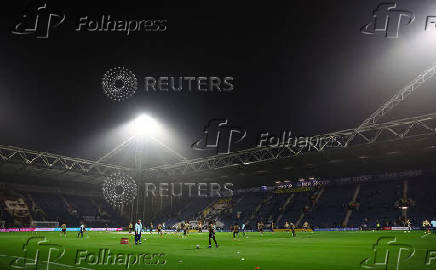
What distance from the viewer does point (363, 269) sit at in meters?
12.4

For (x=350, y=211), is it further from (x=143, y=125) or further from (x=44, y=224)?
(x=44, y=224)

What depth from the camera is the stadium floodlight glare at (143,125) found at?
1809 inches

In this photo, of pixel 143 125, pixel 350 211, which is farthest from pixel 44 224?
pixel 350 211

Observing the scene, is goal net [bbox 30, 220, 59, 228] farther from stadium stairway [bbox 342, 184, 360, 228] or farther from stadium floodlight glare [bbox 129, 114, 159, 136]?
stadium stairway [bbox 342, 184, 360, 228]

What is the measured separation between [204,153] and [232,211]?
18110mm

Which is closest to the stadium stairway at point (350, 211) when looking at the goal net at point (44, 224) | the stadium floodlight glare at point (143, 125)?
the stadium floodlight glare at point (143, 125)

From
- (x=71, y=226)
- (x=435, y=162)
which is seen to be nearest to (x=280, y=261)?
(x=435, y=162)

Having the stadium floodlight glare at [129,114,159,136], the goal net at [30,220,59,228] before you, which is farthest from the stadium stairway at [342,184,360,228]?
the goal net at [30,220,59,228]

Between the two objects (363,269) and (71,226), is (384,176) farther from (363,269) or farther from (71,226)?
(71,226)

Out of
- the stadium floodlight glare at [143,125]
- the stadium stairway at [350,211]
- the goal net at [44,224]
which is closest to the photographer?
the stadium floodlight glare at [143,125]

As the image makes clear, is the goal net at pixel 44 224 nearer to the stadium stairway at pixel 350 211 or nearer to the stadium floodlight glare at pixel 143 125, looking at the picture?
the stadium floodlight glare at pixel 143 125

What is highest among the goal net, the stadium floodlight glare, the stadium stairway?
the stadium floodlight glare

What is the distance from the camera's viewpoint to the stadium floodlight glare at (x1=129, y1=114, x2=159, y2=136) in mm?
45938

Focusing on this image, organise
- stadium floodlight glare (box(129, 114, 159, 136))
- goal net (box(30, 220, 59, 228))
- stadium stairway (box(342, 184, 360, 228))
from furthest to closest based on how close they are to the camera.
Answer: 1. goal net (box(30, 220, 59, 228))
2. stadium stairway (box(342, 184, 360, 228))
3. stadium floodlight glare (box(129, 114, 159, 136))
